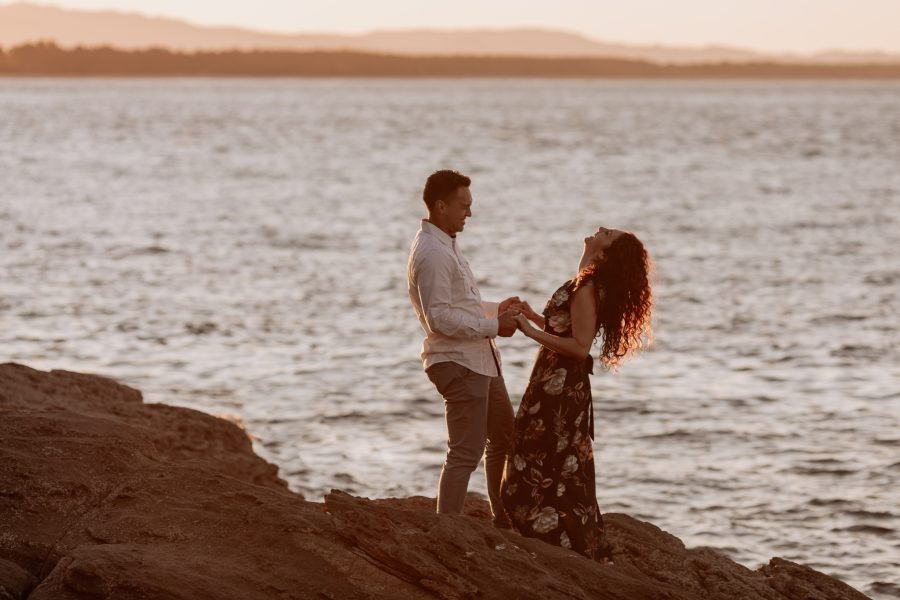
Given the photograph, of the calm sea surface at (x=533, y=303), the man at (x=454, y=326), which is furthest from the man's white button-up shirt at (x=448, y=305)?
the calm sea surface at (x=533, y=303)

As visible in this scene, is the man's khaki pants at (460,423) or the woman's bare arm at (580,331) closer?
the woman's bare arm at (580,331)

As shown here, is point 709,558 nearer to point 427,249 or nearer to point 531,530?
point 531,530

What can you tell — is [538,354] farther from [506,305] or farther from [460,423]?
[460,423]

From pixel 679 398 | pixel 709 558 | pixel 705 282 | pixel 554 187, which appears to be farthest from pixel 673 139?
pixel 709 558

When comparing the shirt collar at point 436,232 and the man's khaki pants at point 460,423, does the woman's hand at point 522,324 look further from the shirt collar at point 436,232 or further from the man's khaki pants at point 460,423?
the shirt collar at point 436,232

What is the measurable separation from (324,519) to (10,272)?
2477cm

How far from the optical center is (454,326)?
26.6ft

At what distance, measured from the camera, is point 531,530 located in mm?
8203

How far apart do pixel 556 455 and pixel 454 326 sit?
102cm

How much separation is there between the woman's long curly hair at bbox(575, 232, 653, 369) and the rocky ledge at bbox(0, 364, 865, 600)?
1.39 metres

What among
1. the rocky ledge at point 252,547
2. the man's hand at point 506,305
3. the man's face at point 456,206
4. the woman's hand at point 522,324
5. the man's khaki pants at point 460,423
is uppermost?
the man's face at point 456,206

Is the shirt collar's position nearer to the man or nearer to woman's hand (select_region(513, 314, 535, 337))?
the man

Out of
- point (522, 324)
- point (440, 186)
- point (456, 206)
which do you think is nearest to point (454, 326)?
point (522, 324)

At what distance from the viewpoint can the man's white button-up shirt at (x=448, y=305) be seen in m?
8.10
